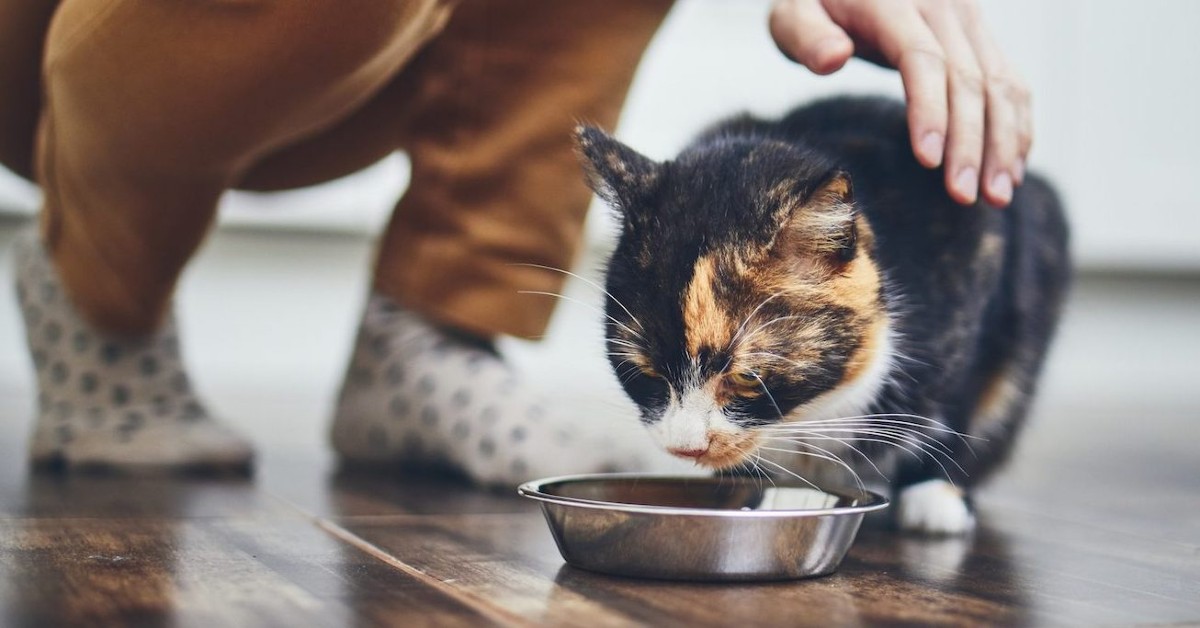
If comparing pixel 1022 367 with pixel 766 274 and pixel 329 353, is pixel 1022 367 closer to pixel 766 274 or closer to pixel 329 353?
pixel 766 274

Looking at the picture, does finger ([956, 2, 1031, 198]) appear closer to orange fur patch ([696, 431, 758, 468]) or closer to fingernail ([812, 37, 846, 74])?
fingernail ([812, 37, 846, 74])

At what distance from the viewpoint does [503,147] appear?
1272 millimetres

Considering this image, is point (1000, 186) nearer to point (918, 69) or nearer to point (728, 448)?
point (918, 69)

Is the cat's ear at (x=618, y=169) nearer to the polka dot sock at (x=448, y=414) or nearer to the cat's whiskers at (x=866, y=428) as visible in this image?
Answer: the cat's whiskers at (x=866, y=428)

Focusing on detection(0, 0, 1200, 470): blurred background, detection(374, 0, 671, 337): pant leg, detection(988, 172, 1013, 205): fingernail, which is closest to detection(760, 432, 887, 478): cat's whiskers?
detection(988, 172, 1013, 205): fingernail

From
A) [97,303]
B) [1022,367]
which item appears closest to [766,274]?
[1022,367]

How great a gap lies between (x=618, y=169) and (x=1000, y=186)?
1.01 feet

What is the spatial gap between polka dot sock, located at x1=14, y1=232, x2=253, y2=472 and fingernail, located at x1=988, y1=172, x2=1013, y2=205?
2.61ft

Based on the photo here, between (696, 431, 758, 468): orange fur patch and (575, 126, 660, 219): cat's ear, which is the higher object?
(575, 126, 660, 219): cat's ear

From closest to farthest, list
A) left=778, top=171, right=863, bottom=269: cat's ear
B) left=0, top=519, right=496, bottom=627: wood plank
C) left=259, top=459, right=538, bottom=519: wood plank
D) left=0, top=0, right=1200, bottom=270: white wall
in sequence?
left=0, top=519, right=496, bottom=627: wood plank → left=778, top=171, right=863, bottom=269: cat's ear → left=259, top=459, right=538, bottom=519: wood plank → left=0, top=0, right=1200, bottom=270: white wall

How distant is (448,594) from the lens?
0.70m

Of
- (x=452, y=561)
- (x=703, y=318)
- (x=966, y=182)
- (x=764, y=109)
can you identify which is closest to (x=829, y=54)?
(x=966, y=182)

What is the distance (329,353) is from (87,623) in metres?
2.37

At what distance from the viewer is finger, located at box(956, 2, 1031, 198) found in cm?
97
